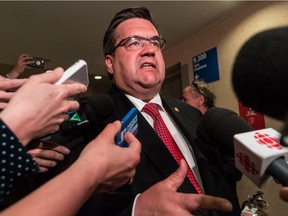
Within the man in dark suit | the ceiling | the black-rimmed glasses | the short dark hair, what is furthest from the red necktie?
the ceiling

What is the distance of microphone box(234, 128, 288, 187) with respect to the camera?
22.8 inches

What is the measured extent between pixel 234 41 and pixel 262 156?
103 inches

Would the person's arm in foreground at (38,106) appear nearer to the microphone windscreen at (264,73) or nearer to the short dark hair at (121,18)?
the microphone windscreen at (264,73)

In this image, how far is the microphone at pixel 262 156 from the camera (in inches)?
22.8

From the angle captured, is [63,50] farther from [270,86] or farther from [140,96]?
[270,86]

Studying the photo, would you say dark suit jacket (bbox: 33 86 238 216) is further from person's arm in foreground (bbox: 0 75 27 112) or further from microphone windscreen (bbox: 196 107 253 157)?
person's arm in foreground (bbox: 0 75 27 112)

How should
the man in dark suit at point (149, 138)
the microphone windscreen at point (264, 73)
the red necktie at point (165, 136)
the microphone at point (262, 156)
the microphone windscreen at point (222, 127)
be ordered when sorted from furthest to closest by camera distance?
the red necktie at point (165, 136) < the microphone windscreen at point (222, 127) < the man in dark suit at point (149, 138) < the microphone at point (262, 156) < the microphone windscreen at point (264, 73)

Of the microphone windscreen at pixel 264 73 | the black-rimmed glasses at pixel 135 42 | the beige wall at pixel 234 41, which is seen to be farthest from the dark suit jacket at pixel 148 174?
the beige wall at pixel 234 41

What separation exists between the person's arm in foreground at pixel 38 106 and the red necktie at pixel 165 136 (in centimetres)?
55

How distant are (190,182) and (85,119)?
41cm

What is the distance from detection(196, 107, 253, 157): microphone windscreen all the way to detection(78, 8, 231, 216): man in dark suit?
0.16 metres

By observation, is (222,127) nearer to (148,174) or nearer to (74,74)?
(148,174)

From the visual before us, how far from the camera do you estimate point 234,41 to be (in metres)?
3.00

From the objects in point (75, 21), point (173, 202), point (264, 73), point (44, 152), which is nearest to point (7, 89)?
point (44, 152)
